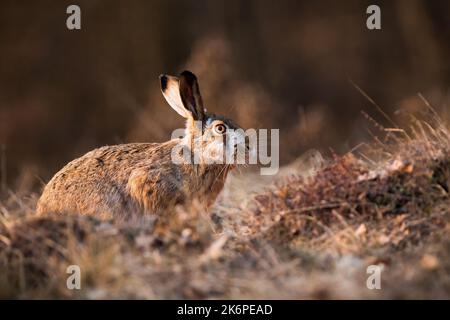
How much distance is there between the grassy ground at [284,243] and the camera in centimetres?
609

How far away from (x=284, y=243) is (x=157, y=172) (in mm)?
1944

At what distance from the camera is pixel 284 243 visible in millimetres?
7500

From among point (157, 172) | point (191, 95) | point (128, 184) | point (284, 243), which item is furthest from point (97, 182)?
point (284, 243)

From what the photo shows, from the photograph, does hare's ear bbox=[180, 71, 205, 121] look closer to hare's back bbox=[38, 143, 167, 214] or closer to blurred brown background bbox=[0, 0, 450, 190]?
hare's back bbox=[38, 143, 167, 214]

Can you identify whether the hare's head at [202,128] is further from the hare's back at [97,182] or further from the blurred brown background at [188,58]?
the blurred brown background at [188,58]

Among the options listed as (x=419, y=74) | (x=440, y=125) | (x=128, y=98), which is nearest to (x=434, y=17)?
(x=419, y=74)

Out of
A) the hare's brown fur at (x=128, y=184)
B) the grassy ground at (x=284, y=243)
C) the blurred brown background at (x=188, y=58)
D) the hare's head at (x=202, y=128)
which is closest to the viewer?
the grassy ground at (x=284, y=243)

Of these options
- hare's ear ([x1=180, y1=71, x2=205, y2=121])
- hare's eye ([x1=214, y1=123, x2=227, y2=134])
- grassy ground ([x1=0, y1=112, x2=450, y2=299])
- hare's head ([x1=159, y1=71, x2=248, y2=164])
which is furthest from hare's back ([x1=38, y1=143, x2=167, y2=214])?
grassy ground ([x1=0, y1=112, x2=450, y2=299])

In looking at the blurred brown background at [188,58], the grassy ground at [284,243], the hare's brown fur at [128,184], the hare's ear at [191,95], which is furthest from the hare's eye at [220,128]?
the blurred brown background at [188,58]

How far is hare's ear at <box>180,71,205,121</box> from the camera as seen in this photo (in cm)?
901

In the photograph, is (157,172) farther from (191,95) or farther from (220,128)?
(191,95)

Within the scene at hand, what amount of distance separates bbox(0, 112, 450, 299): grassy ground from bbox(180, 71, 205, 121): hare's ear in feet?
4.45

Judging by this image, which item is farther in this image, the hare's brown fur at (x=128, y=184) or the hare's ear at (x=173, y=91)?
the hare's ear at (x=173, y=91)
